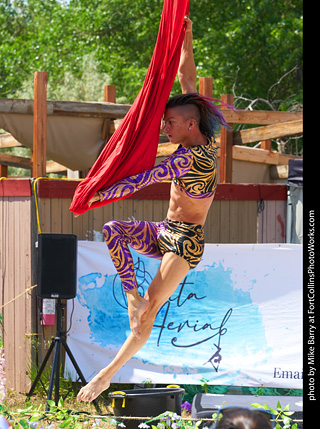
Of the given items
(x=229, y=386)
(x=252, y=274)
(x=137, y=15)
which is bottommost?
(x=229, y=386)

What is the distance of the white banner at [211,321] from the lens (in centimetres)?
649

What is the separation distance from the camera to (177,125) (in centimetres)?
356

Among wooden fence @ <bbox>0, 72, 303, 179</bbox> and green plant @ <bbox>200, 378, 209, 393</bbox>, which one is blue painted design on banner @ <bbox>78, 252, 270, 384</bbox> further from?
wooden fence @ <bbox>0, 72, 303, 179</bbox>

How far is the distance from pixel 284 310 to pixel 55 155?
3.53 metres

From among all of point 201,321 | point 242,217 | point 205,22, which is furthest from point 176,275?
point 205,22

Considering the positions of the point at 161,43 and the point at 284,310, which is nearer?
the point at 161,43

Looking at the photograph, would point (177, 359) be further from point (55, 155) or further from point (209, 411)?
point (55, 155)

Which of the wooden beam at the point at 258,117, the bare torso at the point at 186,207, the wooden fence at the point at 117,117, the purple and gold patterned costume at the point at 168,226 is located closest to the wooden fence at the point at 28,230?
the wooden fence at the point at 117,117

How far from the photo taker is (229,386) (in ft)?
21.9

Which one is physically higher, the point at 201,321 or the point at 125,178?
the point at 125,178

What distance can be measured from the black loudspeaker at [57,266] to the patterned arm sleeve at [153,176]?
9.18 ft

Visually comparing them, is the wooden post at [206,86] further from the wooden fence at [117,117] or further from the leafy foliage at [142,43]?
the leafy foliage at [142,43]

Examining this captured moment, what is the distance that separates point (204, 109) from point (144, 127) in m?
0.35

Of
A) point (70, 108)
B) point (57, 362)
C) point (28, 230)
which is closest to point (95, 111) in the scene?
point (70, 108)
